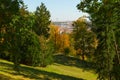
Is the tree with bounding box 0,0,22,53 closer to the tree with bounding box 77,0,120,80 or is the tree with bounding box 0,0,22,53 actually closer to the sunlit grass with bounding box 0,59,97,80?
the sunlit grass with bounding box 0,59,97,80

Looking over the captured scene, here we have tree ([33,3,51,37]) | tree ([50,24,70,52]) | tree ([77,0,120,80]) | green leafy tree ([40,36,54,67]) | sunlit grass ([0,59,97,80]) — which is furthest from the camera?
tree ([50,24,70,52])

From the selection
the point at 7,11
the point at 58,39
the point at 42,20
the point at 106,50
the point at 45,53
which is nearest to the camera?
the point at 7,11

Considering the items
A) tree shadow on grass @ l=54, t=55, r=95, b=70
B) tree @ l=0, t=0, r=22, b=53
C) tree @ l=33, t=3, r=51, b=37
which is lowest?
tree shadow on grass @ l=54, t=55, r=95, b=70

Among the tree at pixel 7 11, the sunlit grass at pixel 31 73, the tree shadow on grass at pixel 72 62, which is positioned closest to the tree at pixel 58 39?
the tree shadow on grass at pixel 72 62

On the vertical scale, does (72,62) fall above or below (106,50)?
below

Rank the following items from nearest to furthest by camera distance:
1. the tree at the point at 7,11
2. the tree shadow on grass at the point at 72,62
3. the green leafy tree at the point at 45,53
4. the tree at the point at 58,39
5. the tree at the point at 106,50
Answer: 1. the tree at the point at 7,11
2. the tree at the point at 106,50
3. the green leafy tree at the point at 45,53
4. the tree shadow on grass at the point at 72,62
5. the tree at the point at 58,39

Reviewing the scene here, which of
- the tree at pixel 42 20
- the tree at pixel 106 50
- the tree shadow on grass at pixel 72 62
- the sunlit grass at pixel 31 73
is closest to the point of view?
the sunlit grass at pixel 31 73

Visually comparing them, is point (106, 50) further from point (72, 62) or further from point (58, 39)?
point (58, 39)

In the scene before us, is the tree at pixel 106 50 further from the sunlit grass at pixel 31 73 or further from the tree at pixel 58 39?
the tree at pixel 58 39

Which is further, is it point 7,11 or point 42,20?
point 42,20

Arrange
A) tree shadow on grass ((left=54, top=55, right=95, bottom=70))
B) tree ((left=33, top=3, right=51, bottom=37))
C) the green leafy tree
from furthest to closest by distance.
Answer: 1. tree ((left=33, top=3, right=51, bottom=37))
2. tree shadow on grass ((left=54, top=55, right=95, bottom=70))
3. the green leafy tree

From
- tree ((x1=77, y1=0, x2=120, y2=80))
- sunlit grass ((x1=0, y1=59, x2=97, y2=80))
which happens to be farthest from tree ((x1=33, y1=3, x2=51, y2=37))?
tree ((x1=77, y1=0, x2=120, y2=80))

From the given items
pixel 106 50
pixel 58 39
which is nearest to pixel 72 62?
pixel 106 50

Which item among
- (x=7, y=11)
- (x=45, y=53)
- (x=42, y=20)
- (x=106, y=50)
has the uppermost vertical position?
(x=42, y=20)
